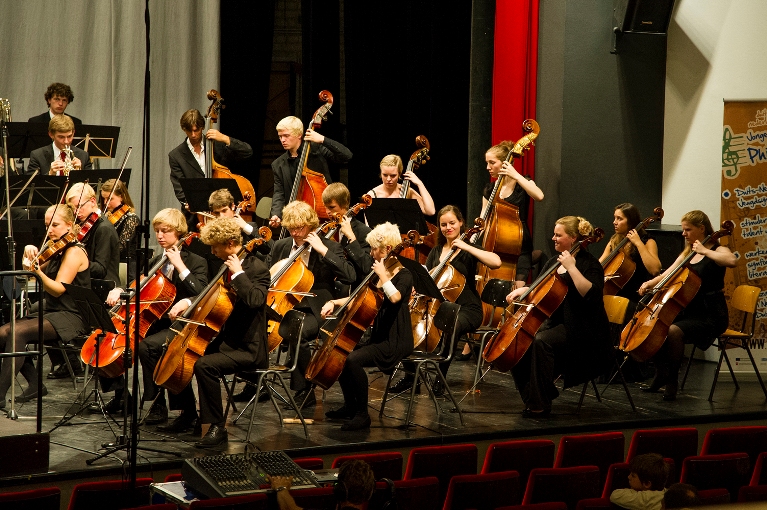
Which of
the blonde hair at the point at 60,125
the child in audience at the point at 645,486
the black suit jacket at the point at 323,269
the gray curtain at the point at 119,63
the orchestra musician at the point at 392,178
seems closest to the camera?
the child in audience at the point at 645,486

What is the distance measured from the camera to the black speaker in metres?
8.52

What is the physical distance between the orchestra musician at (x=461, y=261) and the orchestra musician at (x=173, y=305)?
1680 millimetres

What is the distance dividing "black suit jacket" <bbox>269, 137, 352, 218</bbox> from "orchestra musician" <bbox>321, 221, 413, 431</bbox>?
2123 millimetres

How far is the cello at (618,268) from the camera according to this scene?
25.1 feet

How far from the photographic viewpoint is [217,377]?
230 inches

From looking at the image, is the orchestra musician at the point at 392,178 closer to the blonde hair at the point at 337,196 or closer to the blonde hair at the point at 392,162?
the blonde hair at the point at 392,162

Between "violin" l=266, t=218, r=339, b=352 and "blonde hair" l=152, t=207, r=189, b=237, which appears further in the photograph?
"violin" l=266, t=218, r=339, b=352

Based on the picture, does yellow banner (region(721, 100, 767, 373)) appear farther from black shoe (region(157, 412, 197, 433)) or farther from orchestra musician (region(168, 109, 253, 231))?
black shoe (region(157, 412, 197, 433))

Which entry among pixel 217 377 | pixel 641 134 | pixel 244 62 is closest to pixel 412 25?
pixel 244 62

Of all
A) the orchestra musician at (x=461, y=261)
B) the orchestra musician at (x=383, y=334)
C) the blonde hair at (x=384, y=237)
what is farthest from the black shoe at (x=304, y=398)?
the blonde hair at (x=384, y=237)

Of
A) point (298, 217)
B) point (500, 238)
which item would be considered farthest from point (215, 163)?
point (500, 238)

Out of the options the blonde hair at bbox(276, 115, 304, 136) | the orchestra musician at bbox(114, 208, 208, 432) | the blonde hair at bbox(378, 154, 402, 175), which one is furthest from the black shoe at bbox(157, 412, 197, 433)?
the blonde hair at bbox(276, 115, 304, 136)

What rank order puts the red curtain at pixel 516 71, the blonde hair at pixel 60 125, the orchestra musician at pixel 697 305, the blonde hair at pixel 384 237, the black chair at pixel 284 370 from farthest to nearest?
the red curtain at pixel 516 71 → the blonde hair at pixel 60 125 → the orchestra musician at pixel 697 305 → the blonde hair at pixel 384 237 → the black chair at pixel 284 370

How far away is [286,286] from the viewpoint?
659cm
